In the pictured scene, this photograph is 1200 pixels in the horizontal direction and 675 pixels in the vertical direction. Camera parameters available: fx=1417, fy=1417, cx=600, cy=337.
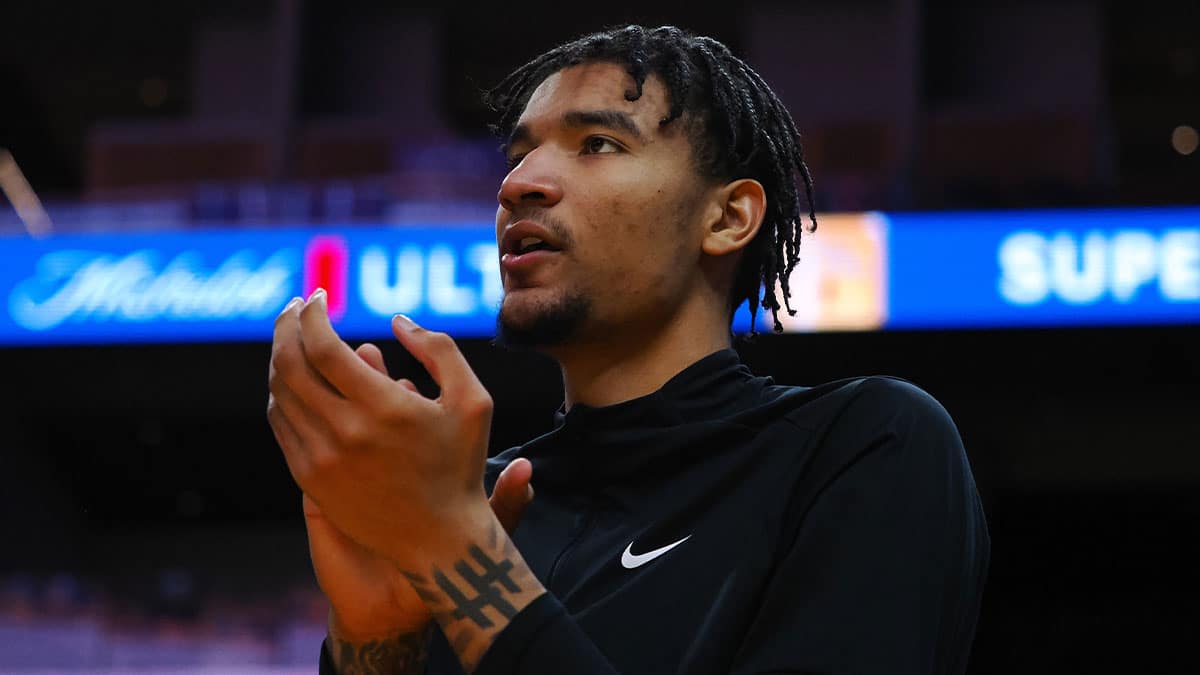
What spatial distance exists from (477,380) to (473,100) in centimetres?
759

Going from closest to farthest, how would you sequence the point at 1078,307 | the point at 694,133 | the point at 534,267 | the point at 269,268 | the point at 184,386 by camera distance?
1. the point at 534,267
2. the point at 694,133
3. the point at 1078,307
4. the point at 269,268
5. the point at 184,386

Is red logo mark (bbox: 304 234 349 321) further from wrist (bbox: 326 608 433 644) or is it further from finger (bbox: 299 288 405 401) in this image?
finger (bbox: 299 288 405 401)

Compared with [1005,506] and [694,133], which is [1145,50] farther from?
[694,133]

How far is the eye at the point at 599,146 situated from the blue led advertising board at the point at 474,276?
5347 millimetres

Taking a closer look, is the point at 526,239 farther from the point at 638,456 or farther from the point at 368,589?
the point at 368,589

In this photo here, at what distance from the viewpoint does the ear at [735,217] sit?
4.96 ft

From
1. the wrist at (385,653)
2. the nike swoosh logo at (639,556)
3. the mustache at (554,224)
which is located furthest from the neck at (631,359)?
the wrist at (385,653)

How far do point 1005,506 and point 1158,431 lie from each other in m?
1.09

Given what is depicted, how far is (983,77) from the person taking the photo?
9.89 meters

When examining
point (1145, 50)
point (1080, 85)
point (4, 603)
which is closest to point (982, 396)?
point (1080, 85)

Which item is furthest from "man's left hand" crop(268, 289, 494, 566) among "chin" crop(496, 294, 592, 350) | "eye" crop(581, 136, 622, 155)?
"eye" crop(581, 136, 622, 155)

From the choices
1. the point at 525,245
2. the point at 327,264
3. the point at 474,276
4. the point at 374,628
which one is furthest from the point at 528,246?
the point at 327,264

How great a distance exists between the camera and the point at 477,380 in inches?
40.3

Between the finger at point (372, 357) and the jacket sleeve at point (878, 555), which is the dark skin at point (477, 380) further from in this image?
the jacket sleeve at point (878, 555)
